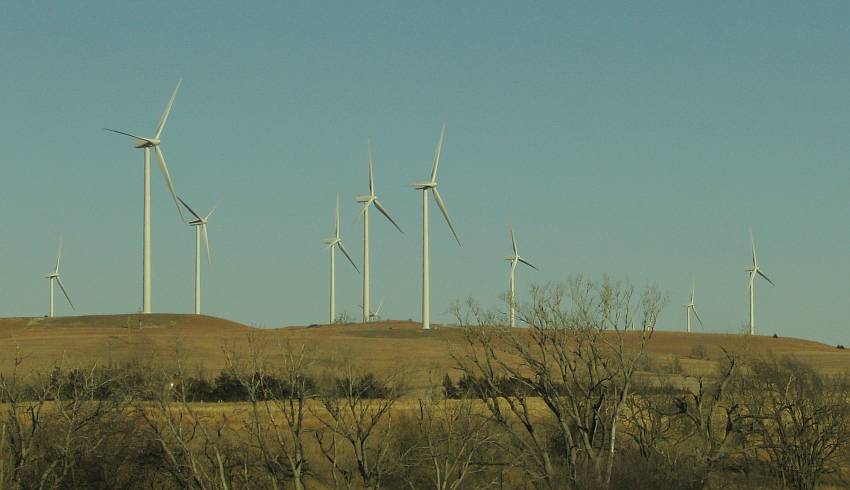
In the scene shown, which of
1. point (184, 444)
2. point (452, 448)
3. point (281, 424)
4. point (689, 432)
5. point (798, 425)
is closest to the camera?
point (184, 444)

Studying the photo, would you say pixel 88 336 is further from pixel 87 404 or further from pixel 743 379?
pixel 743 379

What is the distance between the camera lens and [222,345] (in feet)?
318

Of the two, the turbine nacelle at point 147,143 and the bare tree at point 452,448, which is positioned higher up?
the turbine nacelle at point 147,143

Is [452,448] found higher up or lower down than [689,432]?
lower down

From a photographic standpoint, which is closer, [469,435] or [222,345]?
[469,435]

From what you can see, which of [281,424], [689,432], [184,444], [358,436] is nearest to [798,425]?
[689,432]

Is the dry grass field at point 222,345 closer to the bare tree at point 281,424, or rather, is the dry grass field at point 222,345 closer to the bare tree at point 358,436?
the bare tree at point 358,436

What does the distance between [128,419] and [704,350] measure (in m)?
90.8

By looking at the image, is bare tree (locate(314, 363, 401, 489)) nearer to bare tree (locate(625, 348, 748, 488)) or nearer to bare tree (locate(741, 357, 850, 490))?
bare tree (locate(625, 348, 748, 488))

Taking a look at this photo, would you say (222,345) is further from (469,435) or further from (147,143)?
(469,435)

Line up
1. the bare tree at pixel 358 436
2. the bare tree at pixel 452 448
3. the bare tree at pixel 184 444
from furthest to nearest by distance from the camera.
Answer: the bare tree at pixel 452 448 < the bare tree at pixel 358 436 < the bare tree at pixel 184 444

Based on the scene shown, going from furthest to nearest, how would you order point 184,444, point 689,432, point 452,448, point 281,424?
point 281,424 → point 689,432 → point 452,448 → point 184,444

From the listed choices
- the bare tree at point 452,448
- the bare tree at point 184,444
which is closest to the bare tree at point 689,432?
the bare tree at point 452,448

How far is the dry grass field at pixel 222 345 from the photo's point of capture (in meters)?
93.6
